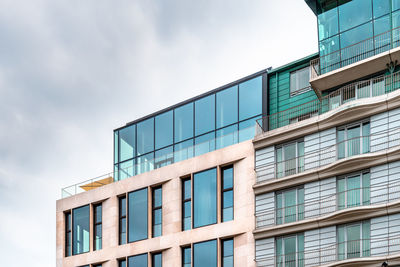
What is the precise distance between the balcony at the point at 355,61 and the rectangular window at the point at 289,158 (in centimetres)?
381

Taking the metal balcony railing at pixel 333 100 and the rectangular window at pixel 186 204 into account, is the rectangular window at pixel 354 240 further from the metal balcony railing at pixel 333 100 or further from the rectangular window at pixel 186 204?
the rectangular window at pixel 186 204

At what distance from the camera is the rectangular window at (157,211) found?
46000 millimetres

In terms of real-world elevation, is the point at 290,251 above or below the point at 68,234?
below

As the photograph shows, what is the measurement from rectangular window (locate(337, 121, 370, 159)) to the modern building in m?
0.06

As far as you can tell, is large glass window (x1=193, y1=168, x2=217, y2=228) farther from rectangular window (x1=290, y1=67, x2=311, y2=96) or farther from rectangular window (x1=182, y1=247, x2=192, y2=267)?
rectangular window (x1=290, y1=67, x2=311, y2=96)

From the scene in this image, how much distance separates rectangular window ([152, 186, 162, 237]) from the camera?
46.0 metres

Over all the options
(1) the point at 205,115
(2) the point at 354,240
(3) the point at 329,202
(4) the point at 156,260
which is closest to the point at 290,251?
(3) the point at 329,202

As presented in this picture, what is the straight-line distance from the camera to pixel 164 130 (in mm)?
50281

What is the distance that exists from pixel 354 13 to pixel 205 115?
12191 millimetres

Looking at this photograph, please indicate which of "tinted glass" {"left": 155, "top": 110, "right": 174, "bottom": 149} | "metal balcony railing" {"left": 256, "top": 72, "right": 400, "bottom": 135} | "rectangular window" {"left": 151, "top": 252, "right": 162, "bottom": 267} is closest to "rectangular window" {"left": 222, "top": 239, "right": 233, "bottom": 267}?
"rectangular window" {"left": 151, "top": 252, "right": 162, "bottom": 267}

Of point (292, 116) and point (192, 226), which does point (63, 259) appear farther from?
point (292, 116)

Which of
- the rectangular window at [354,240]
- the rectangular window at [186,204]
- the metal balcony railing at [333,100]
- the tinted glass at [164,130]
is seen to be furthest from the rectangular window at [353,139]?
the tinted glass at [164,130]

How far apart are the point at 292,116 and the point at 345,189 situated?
6.67 meters

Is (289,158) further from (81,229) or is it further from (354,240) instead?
(81,229)
